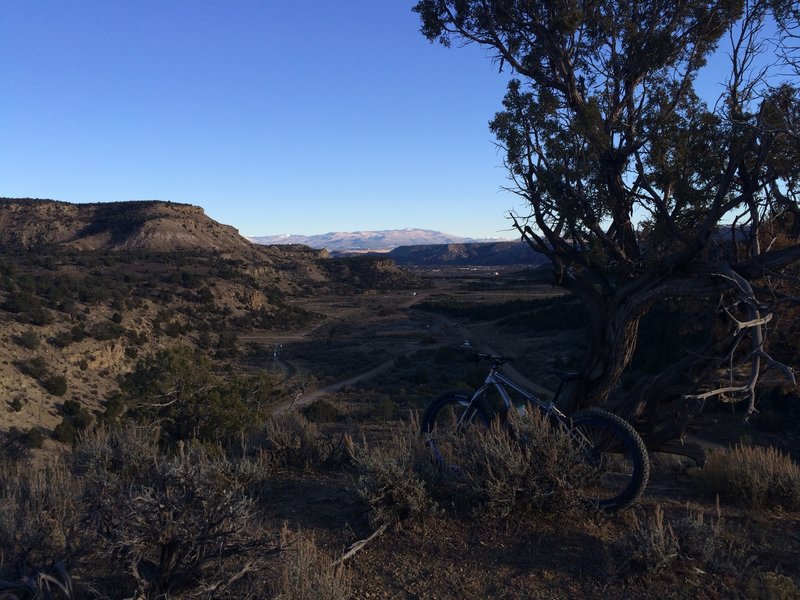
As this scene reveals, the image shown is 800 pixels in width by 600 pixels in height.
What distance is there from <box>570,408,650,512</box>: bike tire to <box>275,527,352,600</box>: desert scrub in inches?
90.2

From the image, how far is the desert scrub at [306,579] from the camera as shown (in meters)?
3.08

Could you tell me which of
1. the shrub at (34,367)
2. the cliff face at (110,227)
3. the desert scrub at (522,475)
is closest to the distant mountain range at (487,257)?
the cliff face at (110,227)

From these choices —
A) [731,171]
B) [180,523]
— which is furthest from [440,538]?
[731,171]

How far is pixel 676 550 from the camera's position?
12.8ft

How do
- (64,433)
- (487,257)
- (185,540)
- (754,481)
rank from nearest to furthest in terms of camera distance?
(185,540), (754,481), (64,433), (487,257)

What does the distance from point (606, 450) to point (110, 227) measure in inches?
3537

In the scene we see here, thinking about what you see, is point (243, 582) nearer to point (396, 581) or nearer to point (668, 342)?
Result: point (396, 581)

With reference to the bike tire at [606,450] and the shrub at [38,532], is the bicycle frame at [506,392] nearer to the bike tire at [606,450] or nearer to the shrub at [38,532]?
the bike tire at [606,450]

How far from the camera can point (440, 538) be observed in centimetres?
441

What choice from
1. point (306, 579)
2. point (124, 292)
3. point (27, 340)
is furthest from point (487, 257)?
point (306, 579)

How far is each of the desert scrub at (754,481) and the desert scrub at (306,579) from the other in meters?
3.95

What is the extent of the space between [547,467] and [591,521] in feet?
1.79

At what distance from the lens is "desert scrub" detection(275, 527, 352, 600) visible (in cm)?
308

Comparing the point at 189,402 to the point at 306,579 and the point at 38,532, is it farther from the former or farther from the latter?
the point at 306,579
